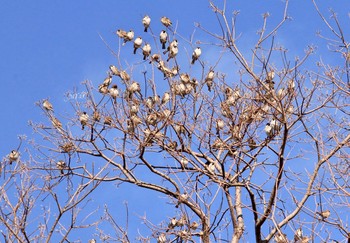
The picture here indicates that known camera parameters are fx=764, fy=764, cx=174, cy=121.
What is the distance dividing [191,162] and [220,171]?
0.38m

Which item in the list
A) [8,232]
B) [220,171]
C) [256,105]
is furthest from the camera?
[220,171]

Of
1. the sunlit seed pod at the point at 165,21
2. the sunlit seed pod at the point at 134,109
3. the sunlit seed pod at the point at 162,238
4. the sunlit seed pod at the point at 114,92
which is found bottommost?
the sunlit seed pod at the point at 162,238

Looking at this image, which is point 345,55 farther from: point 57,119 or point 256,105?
point 57,119

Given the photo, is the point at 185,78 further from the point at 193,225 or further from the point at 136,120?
the point at 193,225

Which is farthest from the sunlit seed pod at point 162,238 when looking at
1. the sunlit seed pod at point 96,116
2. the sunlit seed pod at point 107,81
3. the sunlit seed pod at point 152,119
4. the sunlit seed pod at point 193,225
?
the sunlit seed pod at point 107,81

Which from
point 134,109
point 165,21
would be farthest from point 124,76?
point 165,21

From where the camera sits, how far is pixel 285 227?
7.86 meters

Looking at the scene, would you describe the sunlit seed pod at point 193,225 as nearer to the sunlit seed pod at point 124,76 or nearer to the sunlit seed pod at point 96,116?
the sunlit seed pod at point 96,116

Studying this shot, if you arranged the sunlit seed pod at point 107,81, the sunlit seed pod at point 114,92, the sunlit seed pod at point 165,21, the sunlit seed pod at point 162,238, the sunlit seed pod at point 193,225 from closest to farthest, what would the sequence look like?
the sunlit seed pod at point 162,238 → the sunlit seed pod at point 193,225 → the sunlit seed pod at point 114,92 → the sunlit seed pod at point 107,81 → the sunlit seed pod at point 165,21

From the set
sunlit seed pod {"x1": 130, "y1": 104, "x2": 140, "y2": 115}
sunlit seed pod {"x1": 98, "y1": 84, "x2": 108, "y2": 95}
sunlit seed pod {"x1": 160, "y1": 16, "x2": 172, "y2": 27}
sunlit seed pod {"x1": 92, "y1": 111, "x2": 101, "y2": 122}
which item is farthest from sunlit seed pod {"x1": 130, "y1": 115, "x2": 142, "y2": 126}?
sunlit seed pod {"x1": 160, "y1": 16, "x2": 172, "y2": 27}

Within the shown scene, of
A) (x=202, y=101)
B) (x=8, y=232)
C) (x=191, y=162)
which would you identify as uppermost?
(x=202, y=101)

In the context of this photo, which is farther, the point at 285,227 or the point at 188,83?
the point at 188,83

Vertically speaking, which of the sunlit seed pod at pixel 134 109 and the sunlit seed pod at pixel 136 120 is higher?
the sunlit seed pod at pixel 134 109

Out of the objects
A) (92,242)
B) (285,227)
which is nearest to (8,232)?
(92,242)
